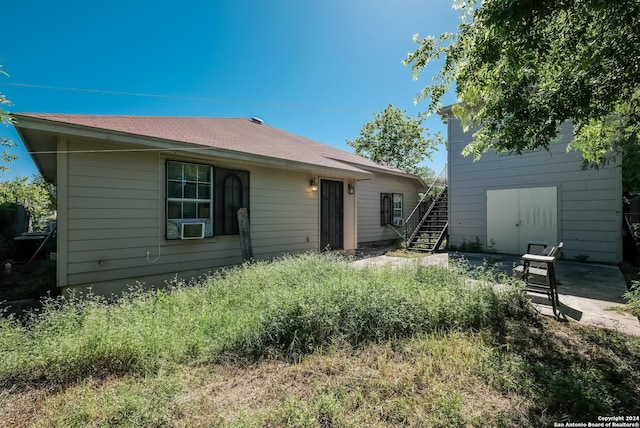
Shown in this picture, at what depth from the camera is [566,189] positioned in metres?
7.76

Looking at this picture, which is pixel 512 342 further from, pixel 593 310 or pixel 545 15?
pixel 545 15

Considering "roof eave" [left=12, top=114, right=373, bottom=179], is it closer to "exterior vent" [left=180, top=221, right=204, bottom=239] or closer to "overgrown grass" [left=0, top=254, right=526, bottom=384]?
"exterior vent" [left=180, top=221, right=204, bottom=239]

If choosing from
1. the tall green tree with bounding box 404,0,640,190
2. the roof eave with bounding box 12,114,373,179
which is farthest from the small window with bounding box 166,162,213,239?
the tall green tree with bounding box 404,0,640,190

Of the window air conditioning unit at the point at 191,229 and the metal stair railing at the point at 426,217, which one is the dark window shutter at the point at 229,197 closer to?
the window air conditioning unit at the point at 191,229

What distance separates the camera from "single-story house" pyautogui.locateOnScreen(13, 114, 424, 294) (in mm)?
4336

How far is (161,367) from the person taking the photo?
239cm

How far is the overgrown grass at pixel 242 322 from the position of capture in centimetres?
239

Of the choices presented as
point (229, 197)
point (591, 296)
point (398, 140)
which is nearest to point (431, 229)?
point (591, 296)

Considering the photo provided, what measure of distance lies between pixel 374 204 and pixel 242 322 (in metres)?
9.31

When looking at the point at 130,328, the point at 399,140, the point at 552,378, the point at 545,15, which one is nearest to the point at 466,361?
the point at 552,378

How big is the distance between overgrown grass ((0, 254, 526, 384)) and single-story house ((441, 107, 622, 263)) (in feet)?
19.4

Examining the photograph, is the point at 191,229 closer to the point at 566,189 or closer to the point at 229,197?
the point at 229,197

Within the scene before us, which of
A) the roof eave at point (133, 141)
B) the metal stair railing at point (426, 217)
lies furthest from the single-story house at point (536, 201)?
the roof eave at point (133, 141)

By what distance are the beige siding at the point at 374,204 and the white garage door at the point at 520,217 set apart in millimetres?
4013
